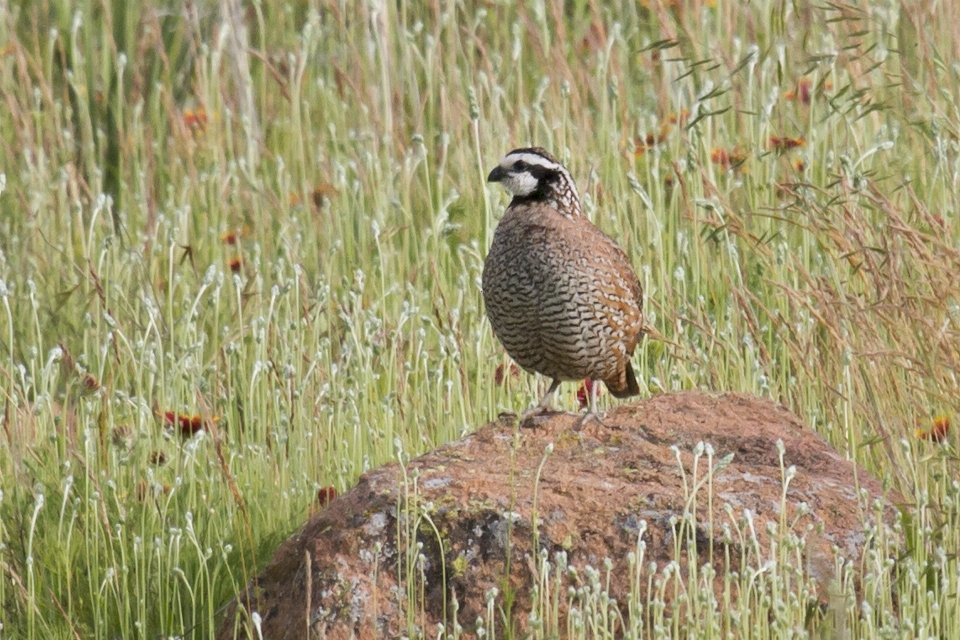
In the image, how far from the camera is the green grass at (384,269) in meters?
4.23

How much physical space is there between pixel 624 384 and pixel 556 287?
0.66 metres

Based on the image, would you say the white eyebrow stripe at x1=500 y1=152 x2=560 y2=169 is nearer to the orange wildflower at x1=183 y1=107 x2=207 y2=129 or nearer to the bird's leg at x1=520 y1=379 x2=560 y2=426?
the bird's leg at x1=520 y1=379 x2=560 y2=426

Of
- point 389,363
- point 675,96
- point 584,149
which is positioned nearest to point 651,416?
point 389,363

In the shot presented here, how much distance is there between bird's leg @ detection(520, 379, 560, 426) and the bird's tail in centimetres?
20

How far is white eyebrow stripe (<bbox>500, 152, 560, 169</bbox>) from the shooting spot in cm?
513

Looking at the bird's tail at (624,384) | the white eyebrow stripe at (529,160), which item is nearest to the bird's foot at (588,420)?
the bird's tail at (624,384)

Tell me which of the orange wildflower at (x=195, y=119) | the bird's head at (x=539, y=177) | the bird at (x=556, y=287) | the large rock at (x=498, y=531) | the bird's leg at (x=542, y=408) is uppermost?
the orange wildflower at (x=195, y=119)

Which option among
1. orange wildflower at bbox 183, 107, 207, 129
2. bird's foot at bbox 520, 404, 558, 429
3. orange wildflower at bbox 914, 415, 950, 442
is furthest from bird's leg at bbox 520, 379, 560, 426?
orange wildflower at bbox 183, 107, 207, 129

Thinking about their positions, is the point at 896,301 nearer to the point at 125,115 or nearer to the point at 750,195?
the point at 750,195

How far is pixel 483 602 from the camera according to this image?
3662mm

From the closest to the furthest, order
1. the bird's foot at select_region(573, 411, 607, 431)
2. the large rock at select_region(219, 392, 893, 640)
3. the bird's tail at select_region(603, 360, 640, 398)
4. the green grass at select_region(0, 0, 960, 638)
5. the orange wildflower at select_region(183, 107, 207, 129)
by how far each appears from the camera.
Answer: the large rock at select_region(219, 392, 893, 640), the green grass at select_region(0, 0, 960, 638), the bird's foot at select_region(573, 411, 607, 431), the bird's tail at select_region(603, 360, 640, 398), the orange wildflower at select_region(183, 107, 207, 129)

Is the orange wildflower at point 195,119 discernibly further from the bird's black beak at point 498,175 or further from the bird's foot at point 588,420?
the bird's foot at point 588,420

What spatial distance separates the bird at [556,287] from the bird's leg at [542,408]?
0.05 feet

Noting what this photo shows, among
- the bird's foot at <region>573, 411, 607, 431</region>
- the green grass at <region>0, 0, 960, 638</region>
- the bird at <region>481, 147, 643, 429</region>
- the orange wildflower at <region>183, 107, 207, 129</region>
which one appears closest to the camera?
the green grass at <region>0, 0, 960, 638</region>
